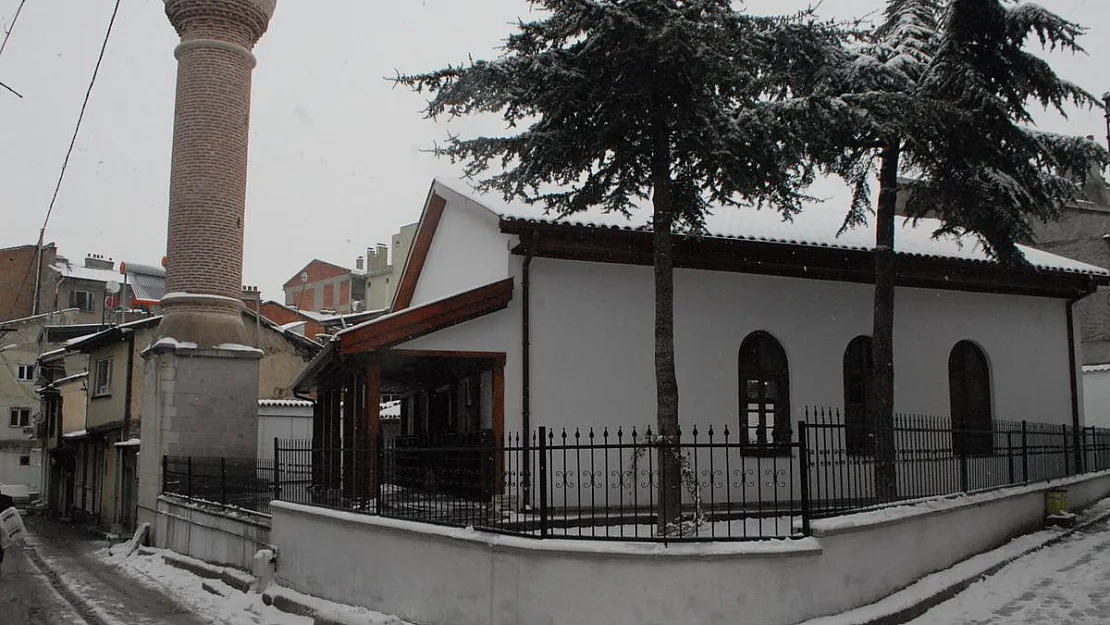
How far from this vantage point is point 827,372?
1390cm

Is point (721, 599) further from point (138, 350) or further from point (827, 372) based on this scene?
point (138, 350)

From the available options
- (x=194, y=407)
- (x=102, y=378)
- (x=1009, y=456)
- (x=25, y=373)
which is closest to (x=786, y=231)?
(x=1009, y=456)

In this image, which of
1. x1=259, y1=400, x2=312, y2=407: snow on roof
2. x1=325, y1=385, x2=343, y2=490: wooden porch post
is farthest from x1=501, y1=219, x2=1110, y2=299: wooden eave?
x1=259, y1=400, x2=312, y2=407: snow on roof

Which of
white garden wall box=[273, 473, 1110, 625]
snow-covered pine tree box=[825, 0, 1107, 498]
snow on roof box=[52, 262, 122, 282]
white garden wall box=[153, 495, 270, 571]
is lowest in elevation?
white garden wall box=[153, 495, 270, 571]

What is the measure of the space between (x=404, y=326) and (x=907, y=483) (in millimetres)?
6150

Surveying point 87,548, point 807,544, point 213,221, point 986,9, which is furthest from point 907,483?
point 87,548

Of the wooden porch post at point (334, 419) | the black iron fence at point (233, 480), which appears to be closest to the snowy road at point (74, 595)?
the black iron fence at point (233, 480)

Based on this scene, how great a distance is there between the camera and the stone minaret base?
17.9 m

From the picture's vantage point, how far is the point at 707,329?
13.3m

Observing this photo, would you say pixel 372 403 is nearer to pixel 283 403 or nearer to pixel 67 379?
pixel 283 403

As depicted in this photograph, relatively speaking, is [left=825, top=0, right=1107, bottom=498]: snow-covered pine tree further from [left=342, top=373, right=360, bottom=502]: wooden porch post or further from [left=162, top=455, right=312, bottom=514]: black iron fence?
[left=162, top=455, right=312, bottom=514]: black iron fence

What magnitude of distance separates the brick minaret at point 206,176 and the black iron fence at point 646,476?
4.52 meters

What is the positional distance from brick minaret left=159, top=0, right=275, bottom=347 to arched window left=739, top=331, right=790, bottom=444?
10.7 m

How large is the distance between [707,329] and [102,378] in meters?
20.3
